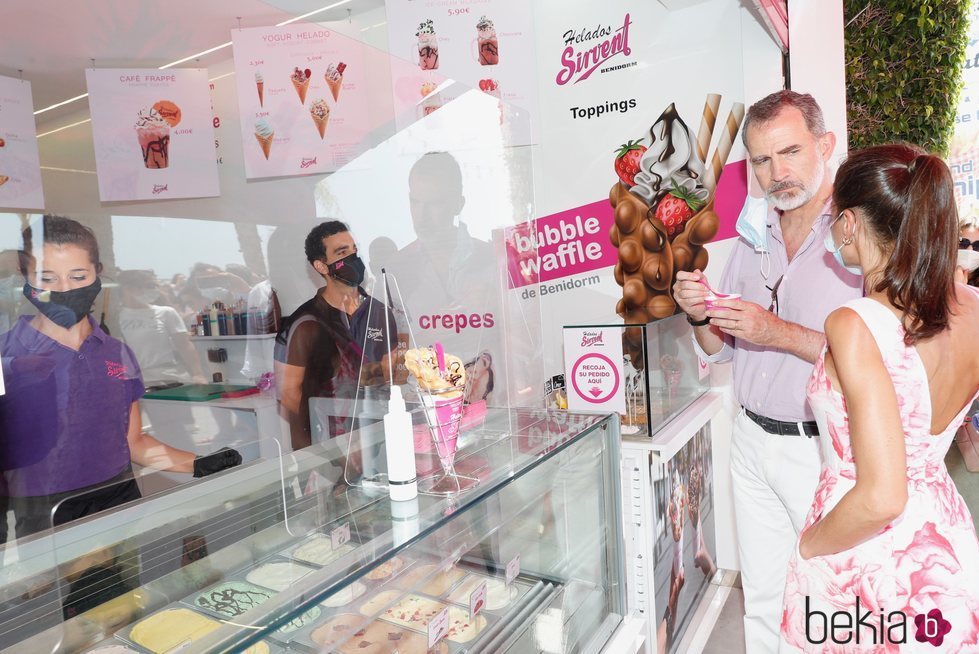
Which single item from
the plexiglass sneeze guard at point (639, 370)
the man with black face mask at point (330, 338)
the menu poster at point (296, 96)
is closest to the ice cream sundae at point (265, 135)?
the menu poster at point (296, 96)

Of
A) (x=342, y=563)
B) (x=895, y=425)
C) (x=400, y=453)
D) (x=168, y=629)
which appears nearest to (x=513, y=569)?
(x=400, y=453)

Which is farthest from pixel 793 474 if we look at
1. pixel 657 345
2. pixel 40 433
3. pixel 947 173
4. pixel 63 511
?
pixel 40 433

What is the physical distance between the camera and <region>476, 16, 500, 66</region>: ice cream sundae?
12.5 ft

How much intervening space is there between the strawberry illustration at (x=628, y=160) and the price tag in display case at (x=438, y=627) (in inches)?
125

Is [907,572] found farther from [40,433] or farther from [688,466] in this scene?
[40,433]

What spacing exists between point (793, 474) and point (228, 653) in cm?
204

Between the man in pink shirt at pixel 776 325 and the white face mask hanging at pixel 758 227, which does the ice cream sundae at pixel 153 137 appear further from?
the white face mask hanging at pixel 758 227

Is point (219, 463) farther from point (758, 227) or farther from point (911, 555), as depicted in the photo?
point (758, 227)

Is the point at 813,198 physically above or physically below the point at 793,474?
above

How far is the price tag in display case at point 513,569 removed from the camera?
4.55ft

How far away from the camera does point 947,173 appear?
4.51 ft

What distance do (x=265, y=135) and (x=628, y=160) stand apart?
6.89 feet

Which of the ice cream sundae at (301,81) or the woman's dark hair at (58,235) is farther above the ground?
the ice cream sundae at (301,81)

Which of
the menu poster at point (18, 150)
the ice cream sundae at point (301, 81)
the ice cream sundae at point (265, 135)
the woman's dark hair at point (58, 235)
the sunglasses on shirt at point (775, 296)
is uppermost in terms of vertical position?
the ice cream sundae at point (301, 81)
